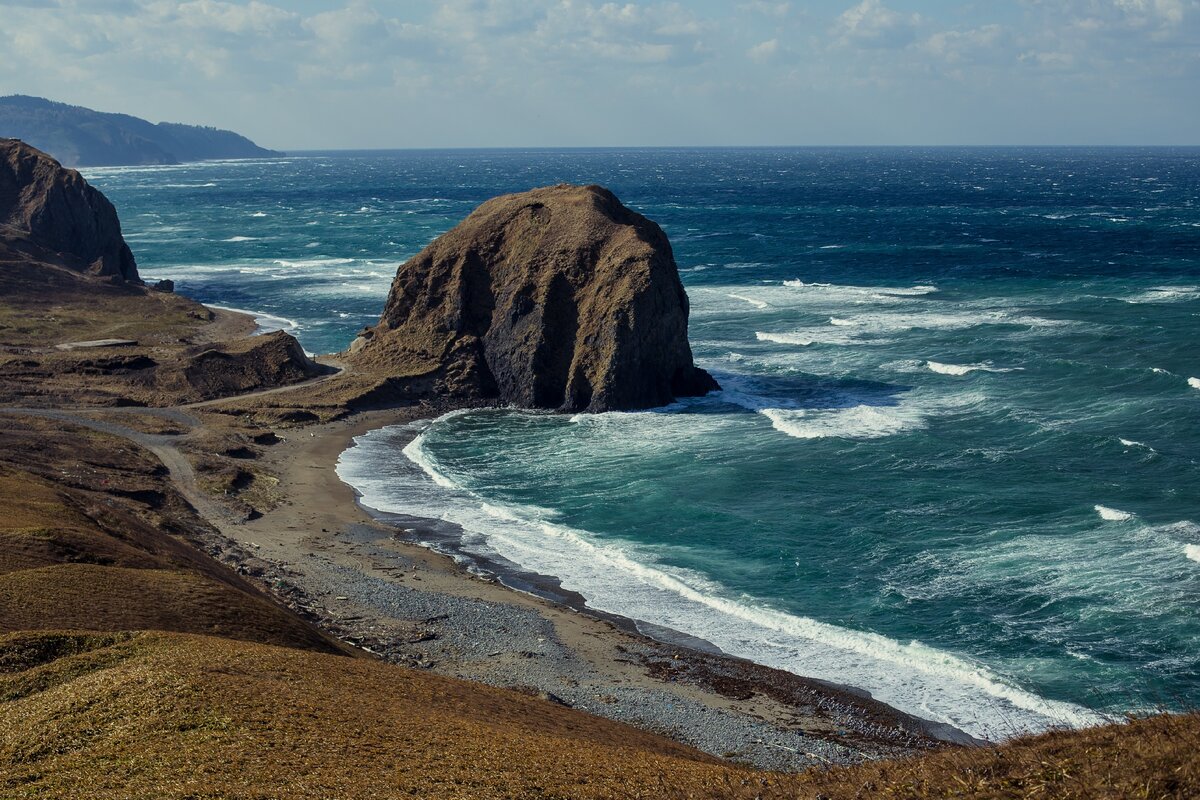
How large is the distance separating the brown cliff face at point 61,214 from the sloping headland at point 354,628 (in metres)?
30.0

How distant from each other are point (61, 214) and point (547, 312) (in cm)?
6112

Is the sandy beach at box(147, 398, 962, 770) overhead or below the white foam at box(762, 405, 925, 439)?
below

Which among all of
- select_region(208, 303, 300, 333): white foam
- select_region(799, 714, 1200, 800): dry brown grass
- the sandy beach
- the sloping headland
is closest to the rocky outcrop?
the sloping headland

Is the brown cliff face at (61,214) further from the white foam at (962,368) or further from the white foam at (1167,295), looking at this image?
the white foam at (1167,295)

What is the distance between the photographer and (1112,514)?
1718 inches

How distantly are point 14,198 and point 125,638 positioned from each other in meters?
94.9

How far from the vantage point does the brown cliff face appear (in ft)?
336

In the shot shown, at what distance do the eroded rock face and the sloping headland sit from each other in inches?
8.7

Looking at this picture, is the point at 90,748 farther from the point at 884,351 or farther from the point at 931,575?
the point at 884,351

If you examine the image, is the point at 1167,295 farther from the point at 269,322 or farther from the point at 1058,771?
the point at 1058,771

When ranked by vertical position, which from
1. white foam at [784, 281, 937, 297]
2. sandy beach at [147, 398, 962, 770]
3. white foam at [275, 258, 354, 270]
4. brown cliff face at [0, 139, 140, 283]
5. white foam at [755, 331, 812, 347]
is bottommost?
sandy beach at [147, 398, 962, 770]

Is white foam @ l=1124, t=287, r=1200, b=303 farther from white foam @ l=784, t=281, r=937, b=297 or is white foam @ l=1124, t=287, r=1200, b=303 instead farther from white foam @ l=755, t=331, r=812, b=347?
white foam @ l=755, t=331, r=812, b=347

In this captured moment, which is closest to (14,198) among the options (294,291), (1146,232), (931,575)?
(294,291)

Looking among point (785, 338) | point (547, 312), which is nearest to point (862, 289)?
point (785, 338)
